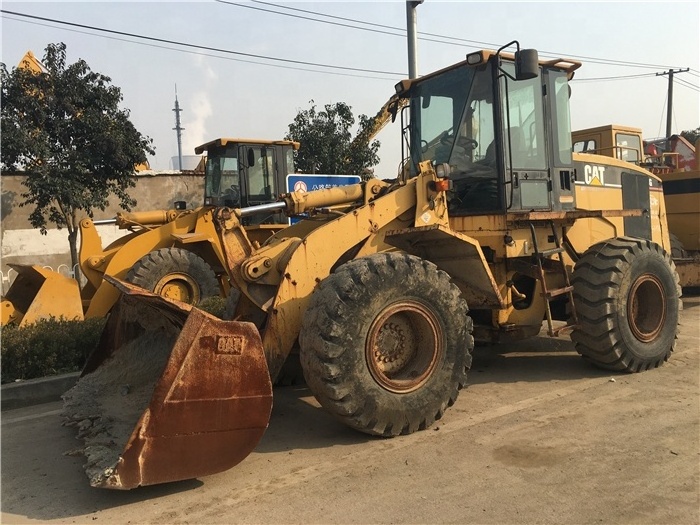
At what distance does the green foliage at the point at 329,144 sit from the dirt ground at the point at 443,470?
483 inches

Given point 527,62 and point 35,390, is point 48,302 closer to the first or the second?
point 35,390

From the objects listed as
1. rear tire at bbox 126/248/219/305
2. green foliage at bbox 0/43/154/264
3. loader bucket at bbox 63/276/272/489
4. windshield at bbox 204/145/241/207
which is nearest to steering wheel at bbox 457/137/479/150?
loader bucket at bbox 63/276/272/489

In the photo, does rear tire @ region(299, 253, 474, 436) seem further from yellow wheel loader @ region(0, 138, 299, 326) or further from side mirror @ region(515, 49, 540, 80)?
yellow wheel loader @ region(0, 138, 299, 326)

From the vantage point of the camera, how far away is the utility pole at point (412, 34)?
11.7m

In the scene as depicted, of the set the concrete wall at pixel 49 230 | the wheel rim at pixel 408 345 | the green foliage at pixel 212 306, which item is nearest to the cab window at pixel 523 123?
the wheel rim at pixel 408 345

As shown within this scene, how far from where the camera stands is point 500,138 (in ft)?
18.0

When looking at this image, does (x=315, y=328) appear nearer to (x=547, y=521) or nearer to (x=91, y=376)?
(x=547, y=521)

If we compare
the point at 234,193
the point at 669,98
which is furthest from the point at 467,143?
the point at 669,98

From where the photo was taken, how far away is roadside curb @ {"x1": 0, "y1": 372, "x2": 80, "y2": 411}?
212 inches

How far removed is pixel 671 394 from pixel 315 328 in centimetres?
344

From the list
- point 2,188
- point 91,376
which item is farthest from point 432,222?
point 2,188

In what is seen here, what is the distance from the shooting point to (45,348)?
5.99 m

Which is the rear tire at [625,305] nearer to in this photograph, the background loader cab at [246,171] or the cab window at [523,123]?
the cab window at [523,123]

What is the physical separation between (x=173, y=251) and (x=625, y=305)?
6.01 m
